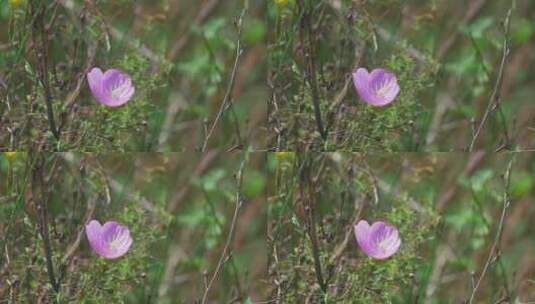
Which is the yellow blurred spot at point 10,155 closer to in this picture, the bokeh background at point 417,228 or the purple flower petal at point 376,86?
the bokeh background at point 417,228

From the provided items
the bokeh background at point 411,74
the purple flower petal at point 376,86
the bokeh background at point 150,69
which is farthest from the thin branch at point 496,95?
the bokeh background at point 150,69

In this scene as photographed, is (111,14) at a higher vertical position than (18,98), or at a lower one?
higher

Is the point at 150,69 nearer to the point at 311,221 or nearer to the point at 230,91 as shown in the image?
the point at 230,91

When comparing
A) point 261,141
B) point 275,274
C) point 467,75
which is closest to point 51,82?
point 261,141

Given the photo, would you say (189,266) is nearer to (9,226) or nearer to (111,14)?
(9,226)

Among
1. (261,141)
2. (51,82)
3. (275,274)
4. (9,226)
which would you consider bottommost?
(275,274)

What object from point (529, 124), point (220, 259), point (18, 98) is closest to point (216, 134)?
point (220, 259)
